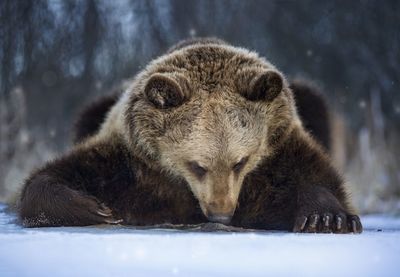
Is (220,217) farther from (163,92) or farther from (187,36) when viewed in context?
(187,36)

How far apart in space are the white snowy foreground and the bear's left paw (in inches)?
33.5

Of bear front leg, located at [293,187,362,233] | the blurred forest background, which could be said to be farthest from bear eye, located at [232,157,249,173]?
the blurred forest background

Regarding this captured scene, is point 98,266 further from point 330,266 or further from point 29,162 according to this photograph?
point 29,162

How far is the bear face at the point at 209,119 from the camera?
15.8ft

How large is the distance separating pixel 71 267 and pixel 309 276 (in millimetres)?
933

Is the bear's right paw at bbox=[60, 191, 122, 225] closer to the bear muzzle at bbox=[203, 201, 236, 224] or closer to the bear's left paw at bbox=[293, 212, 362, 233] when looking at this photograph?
the bear muzzle at bbox=[203, 201, 236, 224]

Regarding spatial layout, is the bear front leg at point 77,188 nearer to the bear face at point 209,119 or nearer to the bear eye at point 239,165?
the bear face at point 209,119

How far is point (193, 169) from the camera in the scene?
497cm

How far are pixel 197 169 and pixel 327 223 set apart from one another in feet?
2.97

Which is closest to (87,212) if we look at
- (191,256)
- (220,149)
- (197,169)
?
(197,169)

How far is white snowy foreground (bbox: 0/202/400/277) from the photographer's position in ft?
9.91

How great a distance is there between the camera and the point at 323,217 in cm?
460

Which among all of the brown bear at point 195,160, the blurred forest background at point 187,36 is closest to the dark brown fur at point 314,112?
the blurred forest background at point 187,36

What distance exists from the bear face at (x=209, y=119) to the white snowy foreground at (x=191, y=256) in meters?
1.19
